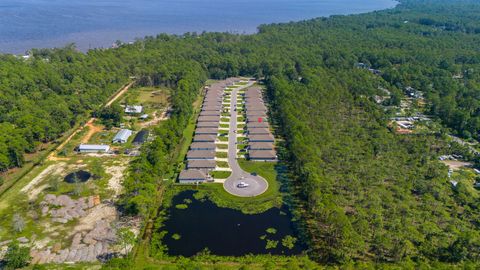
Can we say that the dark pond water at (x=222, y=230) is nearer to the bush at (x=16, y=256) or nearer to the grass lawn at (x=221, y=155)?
the grass lawn at (x=221, y=155)

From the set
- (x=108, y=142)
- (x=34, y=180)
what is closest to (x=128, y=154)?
(x=108, y=142)

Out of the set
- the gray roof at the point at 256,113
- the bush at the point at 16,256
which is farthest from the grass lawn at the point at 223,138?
the bush at the point at 16,256

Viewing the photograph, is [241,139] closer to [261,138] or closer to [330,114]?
[261,138]

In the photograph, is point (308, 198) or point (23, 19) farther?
point (23, 19)

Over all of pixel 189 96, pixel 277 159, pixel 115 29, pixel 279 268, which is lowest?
pixel 279 268

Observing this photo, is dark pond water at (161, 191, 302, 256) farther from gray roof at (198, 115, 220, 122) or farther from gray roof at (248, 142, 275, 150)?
gray roof at (198, 115, 220, 122)

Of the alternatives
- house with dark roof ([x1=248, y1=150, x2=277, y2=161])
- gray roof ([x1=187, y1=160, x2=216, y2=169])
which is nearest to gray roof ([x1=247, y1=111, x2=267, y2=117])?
house with dark roof ([x1=248, y1=150, x2=277, y2=161])

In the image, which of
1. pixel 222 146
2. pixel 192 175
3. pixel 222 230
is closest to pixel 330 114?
pixel 222 146

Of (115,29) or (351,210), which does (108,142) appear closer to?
(351,210)
